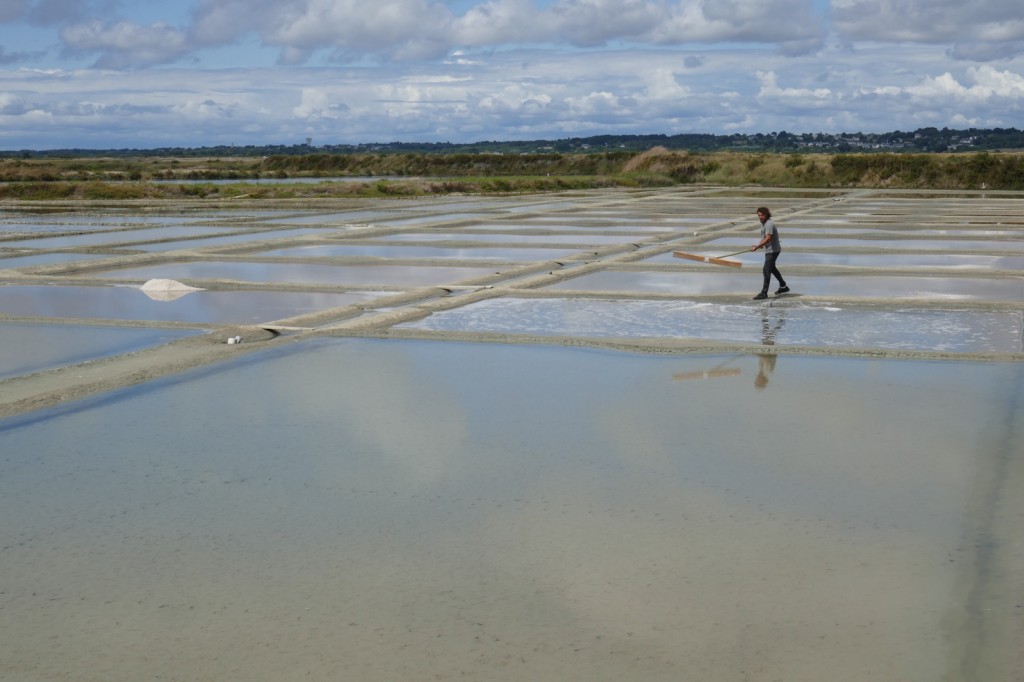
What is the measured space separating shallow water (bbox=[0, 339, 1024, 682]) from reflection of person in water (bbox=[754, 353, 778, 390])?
0.06m

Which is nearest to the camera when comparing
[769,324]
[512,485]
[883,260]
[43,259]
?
[512,485]

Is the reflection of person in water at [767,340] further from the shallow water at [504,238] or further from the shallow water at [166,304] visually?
the shallow water at [504,238]

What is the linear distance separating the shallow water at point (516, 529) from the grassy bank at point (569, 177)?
40.8m

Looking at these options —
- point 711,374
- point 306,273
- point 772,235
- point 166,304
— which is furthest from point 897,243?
point 711,374

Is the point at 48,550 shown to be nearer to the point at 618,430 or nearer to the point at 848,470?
the point at 618,430

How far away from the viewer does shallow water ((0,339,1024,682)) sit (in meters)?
4.69

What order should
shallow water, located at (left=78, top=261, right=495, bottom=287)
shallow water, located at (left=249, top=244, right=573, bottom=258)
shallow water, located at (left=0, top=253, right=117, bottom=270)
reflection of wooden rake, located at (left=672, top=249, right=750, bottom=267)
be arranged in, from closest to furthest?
shallow water, located at (left=78, top=261, right=495, bottom=287) < reflection of wooden rake, located at (left=672, top=249, right=750, bottom=267) < shallow water, located at (left=0, top=253, right=117, bottom=270) < shallow water, located at (left=249, top=244, right=573, bottom=258)

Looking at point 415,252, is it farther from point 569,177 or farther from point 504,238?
point 569,177

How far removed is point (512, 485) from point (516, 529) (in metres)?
0.79

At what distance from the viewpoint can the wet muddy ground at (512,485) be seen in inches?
188

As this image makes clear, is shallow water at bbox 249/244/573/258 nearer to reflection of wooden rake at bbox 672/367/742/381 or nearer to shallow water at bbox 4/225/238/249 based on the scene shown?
shallow water at bbox 4/225/238/249

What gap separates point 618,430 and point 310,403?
94.6 inches

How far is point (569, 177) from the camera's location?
75562 millimetres

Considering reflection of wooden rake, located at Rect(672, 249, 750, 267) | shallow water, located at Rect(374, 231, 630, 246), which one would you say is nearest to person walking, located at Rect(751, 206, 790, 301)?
reflection of wooden rake, located at Rect(672, 249, 750, 267)
